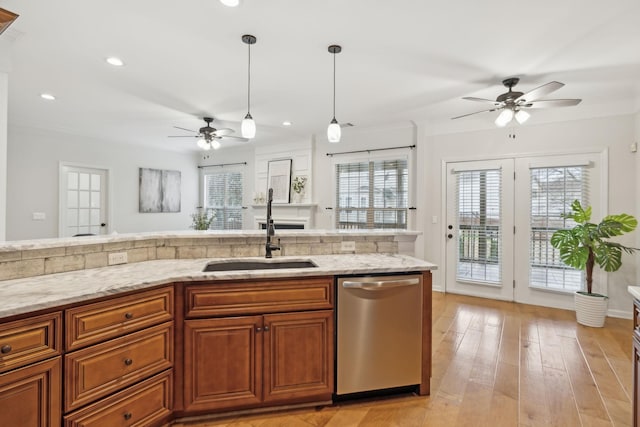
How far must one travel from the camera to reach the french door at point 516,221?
13.2 feet

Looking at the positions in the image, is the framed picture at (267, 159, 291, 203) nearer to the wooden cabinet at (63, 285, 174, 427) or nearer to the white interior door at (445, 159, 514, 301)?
the white interior door at (445, 159, 514, 301)

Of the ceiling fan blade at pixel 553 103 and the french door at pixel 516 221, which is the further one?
the french door at pixel 516 221

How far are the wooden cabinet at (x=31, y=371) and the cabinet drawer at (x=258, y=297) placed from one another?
601 millimetres

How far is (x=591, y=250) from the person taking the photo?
3.55m

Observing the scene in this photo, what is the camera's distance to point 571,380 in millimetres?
2365

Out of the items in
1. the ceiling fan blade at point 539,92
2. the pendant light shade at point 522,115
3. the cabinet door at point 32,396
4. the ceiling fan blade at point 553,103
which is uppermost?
the ceiling fan blade at point 539,92

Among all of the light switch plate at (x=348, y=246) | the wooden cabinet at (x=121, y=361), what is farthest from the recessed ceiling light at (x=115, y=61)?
the light switch plate at (x=348, y=246)

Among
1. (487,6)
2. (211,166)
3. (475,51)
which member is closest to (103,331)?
(487,6)

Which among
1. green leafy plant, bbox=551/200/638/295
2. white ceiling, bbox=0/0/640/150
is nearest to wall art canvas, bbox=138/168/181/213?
white ceiling, bbox=0/0/640/150

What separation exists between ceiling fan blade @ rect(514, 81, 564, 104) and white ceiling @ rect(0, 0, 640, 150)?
0.25 meters

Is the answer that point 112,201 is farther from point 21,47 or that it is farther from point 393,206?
point 393,206

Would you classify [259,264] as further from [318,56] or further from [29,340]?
[318,56]

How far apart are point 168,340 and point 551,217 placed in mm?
4629

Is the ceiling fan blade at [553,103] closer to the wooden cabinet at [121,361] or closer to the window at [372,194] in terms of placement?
the window at [372,194]
